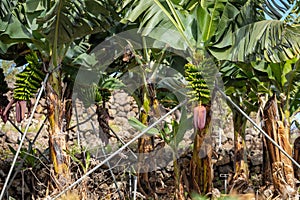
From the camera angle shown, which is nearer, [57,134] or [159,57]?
[57,134]

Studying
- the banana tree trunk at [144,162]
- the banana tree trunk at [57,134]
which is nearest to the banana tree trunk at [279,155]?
the banana tree trunk at [144,162]

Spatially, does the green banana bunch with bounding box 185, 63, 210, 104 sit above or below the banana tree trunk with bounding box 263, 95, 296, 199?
above

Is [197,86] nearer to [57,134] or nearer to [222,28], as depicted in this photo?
[222,28]

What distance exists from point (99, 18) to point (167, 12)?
24.1 inches

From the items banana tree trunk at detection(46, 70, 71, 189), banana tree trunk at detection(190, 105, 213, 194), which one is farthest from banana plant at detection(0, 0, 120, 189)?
banana tree trunk at detection(190, 105, 213, 194)

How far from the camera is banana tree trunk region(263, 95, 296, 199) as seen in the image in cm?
375

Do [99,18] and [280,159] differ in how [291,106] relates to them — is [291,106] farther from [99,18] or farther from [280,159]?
[99,18]

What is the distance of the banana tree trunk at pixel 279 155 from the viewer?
12.3 feet

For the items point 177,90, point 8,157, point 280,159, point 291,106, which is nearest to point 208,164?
point 280,159

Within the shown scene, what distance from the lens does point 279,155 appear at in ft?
12.7

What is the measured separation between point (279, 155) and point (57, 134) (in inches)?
82.2

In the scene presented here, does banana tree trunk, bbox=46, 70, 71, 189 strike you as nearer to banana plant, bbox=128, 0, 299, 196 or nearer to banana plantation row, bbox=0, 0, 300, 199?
banana plantation row, bbox=0, 0, 300, 199

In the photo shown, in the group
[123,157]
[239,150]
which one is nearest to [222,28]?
[123,157]

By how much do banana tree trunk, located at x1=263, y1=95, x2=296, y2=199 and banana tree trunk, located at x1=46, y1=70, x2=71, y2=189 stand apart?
6.36 ft
